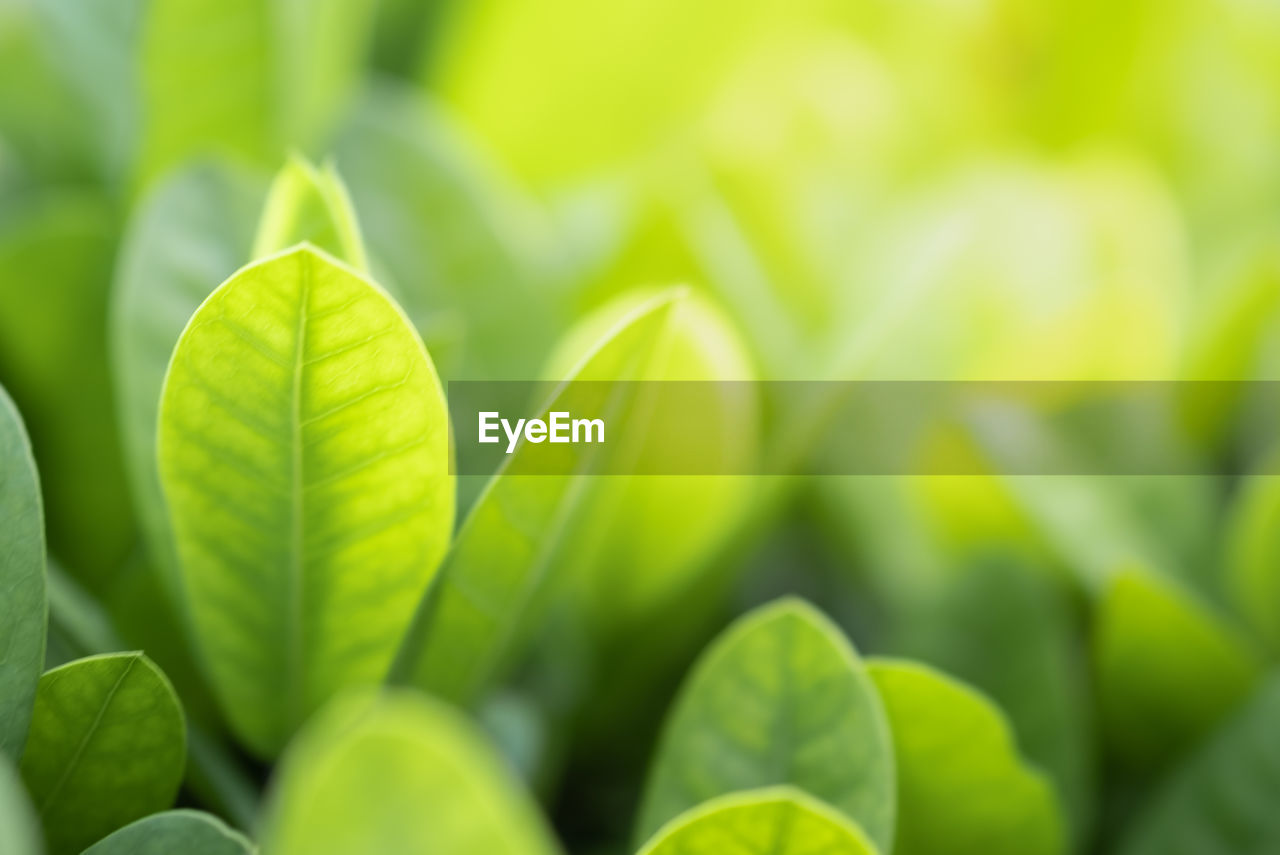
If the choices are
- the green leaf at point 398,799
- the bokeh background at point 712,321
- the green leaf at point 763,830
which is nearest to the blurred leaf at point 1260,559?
the bokeh background at point 712,321

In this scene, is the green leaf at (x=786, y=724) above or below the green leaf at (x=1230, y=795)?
above

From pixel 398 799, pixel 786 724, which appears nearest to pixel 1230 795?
pixel 786 724

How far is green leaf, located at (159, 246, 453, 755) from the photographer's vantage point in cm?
31

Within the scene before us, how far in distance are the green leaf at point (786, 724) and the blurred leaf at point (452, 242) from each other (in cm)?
21

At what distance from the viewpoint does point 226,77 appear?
0.53m

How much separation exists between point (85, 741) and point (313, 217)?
169mm

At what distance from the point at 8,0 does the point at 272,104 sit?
7.0 inches

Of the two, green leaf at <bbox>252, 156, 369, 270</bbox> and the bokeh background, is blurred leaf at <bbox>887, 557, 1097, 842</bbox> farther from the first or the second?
green leaf at <bbox>252, 156, 369, 270</bbox>

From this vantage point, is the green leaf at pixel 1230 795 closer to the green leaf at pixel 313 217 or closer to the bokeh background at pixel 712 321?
the bokeh background at pixel 712 321

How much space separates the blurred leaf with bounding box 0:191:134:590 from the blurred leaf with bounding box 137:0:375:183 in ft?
0.16

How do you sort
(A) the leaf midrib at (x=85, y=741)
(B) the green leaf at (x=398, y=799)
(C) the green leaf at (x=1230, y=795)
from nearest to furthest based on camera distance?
(B) the green leaf at (x=398, y=799)
(A) the leaf midrib at (x=85, y=741)
(C) the green leaf at (x=1230, y=795)

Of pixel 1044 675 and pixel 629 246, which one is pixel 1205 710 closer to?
pixel 1044 675

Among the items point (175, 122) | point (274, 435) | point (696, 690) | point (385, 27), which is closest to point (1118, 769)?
point (696, 690)

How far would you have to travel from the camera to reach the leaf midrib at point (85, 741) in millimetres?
328
